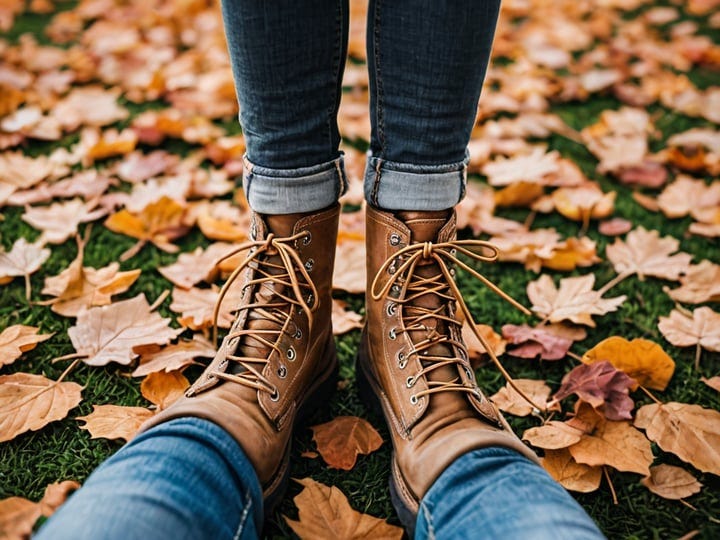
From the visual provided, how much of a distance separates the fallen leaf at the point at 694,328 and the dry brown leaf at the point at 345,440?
0.62 meters

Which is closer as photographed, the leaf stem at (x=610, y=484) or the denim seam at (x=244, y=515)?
the denim seam at (x=244, y=515)

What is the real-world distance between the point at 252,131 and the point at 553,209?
95cm

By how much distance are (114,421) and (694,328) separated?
3.50 feet

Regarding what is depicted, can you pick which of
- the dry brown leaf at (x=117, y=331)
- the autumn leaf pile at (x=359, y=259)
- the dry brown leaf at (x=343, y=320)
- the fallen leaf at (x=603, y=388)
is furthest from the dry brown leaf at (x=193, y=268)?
the fallen leaf at (x=603, y=388)

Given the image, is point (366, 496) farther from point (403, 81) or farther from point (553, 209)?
point (553, 209)

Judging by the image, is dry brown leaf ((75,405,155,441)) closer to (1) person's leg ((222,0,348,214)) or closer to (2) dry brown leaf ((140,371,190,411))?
(2) dry brown leaf ((140,371,190,411))

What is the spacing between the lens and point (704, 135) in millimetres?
1713

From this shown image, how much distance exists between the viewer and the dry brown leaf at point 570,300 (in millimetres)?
1140

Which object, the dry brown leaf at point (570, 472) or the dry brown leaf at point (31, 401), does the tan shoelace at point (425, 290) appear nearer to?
the dry brown leaf at point (570, 472)

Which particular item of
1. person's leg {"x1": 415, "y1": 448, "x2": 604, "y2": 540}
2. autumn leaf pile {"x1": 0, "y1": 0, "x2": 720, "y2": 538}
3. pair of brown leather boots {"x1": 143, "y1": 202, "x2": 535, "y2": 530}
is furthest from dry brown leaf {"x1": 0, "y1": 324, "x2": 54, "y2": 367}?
person's leg {"x1": 415, "y1": 448, "x2": 604, "y2": 540}

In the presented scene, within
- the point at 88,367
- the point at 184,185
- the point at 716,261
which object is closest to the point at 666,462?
the point at 716,261

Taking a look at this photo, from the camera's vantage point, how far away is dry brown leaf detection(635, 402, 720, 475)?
88 centimetres

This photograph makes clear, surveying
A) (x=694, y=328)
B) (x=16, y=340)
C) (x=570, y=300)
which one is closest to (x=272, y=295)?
(x=16, y=340)

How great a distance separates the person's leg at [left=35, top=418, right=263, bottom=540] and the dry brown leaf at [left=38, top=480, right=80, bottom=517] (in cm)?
14
